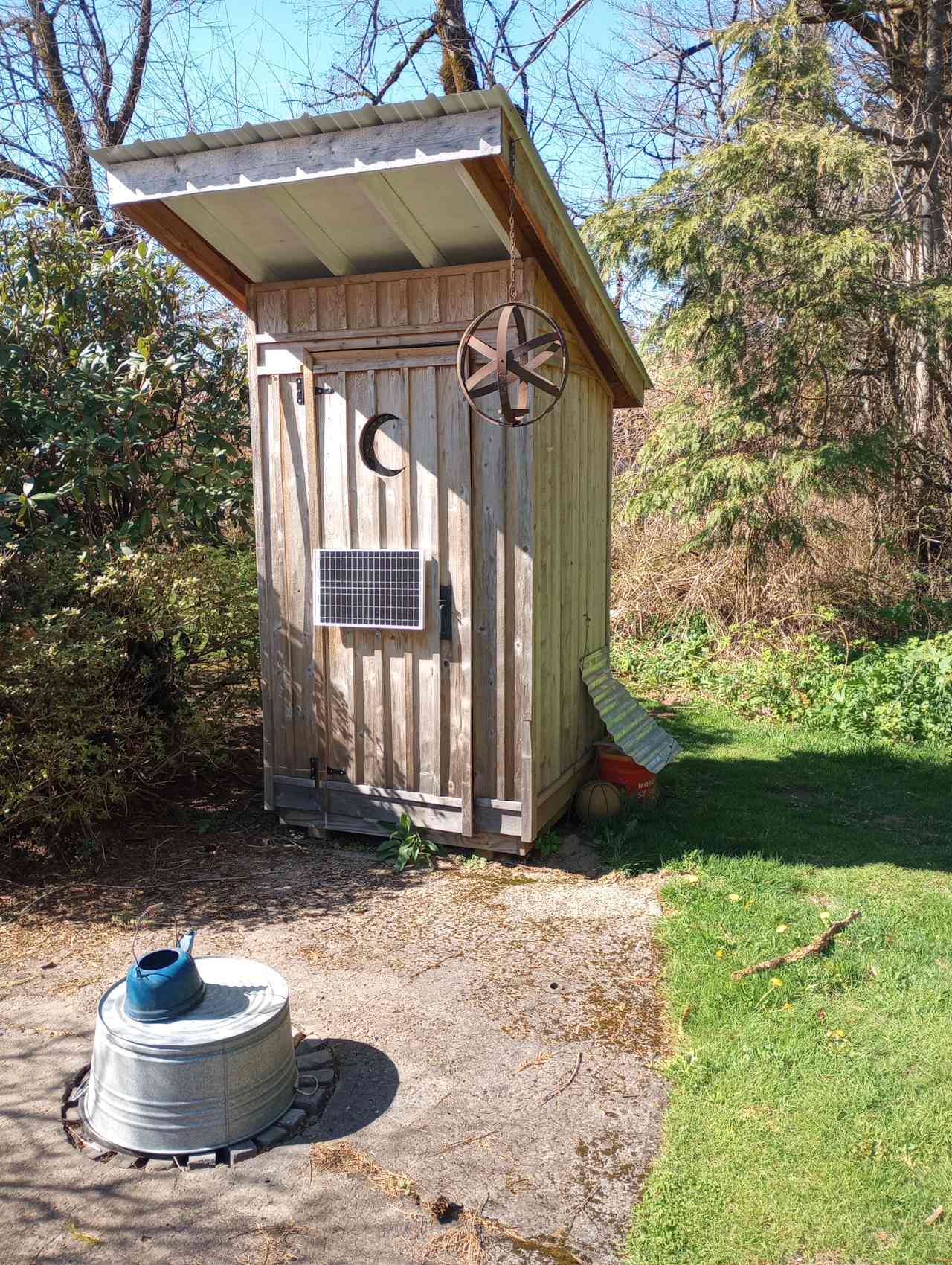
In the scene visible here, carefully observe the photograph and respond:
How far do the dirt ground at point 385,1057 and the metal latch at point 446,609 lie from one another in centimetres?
131

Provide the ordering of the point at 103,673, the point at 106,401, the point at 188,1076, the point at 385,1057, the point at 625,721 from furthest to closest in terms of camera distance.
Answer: the point at 625,721 → the point at 106,401 → the point at 103,673 → the point at 385,1057 → the point at 188,1076

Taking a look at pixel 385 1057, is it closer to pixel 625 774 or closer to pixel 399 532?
pixel 399 532

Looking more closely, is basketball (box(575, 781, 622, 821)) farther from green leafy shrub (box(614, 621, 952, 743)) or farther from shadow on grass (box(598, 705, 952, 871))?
green leafy shrub (box(614, 621, 952, 743))

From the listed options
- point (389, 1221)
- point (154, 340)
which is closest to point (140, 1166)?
point (389, 1221)

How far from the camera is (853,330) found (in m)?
9.50

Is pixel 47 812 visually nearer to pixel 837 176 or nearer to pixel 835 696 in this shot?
pixel 835 696

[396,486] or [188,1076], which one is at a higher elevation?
[396,486]

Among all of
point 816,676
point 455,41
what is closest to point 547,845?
point 816,676

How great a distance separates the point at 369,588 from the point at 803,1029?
300cm

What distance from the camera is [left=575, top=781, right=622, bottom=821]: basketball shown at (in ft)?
18.4

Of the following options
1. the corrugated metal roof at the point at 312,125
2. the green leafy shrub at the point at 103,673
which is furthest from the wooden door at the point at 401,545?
the corrugated metal roof at the point at 312,125

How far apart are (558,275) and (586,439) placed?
4.13 feet

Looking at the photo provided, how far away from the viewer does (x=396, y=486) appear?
198 inches

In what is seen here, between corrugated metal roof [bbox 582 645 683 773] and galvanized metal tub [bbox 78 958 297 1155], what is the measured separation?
3290 mm
